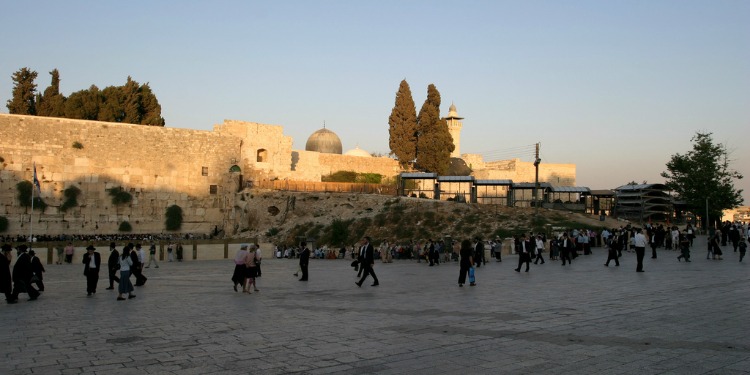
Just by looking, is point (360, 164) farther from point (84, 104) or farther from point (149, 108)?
point (84, 104)

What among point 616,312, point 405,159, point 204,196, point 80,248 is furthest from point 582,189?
point 616,312

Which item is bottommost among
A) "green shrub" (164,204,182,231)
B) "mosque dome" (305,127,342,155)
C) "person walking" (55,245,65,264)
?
"person walking" (55,245,65,264)

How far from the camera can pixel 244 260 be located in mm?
12883

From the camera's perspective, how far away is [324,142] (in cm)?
5900

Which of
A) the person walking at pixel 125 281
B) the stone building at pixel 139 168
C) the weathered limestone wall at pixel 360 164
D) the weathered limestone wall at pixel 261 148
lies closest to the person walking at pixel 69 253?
the stone building at pixel 139 168

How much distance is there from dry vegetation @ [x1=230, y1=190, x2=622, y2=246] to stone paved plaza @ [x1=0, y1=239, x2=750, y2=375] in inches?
801

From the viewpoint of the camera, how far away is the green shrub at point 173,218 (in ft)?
134

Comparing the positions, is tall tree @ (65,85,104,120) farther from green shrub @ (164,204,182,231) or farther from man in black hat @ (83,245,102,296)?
man in black hat @ (83,245,102,296)

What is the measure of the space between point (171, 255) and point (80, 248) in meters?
3.76

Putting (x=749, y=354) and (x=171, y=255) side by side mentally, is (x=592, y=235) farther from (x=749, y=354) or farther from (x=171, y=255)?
(x=749, y=354)

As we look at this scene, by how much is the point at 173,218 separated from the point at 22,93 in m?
14.2

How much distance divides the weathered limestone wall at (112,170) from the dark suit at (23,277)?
28.4 meters

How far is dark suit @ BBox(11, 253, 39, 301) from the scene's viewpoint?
11242mm

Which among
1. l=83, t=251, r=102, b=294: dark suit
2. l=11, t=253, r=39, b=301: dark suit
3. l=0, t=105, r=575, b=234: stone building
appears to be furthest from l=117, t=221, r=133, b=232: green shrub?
l=11, t=253, r=39, b=301: dark suit
